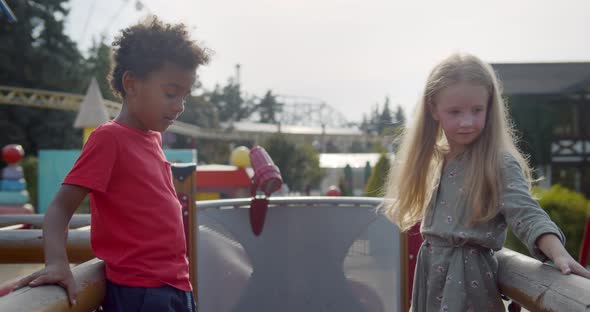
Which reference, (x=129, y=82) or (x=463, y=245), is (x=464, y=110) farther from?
(x=129, y=82)

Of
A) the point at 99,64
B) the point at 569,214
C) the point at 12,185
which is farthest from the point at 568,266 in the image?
the point at 99,64

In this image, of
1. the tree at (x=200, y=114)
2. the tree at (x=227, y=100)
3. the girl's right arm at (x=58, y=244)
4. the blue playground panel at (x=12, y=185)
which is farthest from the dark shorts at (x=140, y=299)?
the tree at (x=227, y=100)

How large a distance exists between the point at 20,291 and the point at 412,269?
1.66 m

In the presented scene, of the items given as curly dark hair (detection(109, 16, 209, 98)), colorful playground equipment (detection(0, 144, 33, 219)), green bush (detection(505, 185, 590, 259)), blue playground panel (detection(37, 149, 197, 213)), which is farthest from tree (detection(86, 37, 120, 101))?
curly dark hair (detection(109, 16, 209, 98))

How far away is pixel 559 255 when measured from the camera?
3.84 feet

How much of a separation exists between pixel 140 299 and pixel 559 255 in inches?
36.8

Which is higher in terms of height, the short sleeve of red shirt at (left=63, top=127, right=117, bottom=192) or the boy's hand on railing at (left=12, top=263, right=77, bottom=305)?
the short sleeve of red shirt at (left=63, top=127, right=117, bottom=192)

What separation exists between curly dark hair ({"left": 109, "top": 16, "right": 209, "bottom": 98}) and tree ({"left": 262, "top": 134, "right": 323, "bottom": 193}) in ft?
34.8

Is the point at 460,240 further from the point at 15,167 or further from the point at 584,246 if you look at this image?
the point at 15,167

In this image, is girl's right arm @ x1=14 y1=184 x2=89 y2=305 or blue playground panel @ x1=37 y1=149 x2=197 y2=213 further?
blue playground panel @ x1=37 y1=149 x2=197 y2=213

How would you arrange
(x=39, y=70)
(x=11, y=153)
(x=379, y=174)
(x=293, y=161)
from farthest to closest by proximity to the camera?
1. (x=39, y=70)
2. (x=293, y=161)
3. (x=11, y=153)
4. (x=379, y=174)

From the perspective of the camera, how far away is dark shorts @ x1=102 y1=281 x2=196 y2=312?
1365 millimetres

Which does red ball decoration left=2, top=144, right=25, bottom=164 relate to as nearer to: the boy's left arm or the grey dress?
the grey dress

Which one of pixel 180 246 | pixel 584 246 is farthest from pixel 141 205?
pixel 584 246
